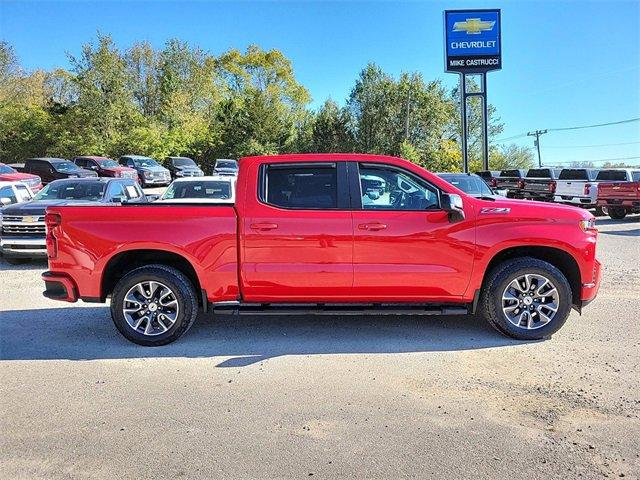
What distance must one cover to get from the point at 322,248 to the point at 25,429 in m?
2.79

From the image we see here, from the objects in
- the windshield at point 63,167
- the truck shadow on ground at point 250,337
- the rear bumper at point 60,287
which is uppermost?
the windshield at point 63,167

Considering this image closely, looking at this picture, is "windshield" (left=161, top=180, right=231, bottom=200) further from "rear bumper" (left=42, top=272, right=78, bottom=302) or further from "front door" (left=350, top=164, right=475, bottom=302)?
"front door" (left=350, top=164, right=475, bottom=302)

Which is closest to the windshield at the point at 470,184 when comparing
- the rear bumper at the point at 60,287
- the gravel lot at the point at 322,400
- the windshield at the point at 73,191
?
the gravel lot at the point at 322,400

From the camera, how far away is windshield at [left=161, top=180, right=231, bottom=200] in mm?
10773

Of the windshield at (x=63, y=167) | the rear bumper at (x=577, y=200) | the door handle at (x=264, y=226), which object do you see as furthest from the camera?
the windshield at (x=63, y=167)

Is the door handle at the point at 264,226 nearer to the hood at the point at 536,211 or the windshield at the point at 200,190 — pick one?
the hood at the point at 536,211

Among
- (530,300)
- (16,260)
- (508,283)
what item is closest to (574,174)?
(530,300)

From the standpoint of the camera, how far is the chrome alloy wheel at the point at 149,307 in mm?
4992

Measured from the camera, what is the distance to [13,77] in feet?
146

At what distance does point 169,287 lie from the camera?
4.98 meters

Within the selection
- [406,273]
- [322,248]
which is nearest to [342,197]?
[322,248]

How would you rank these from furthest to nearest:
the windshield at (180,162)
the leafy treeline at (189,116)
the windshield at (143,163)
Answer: the leafy treeline at (189,116)
the windshield at (180,162)
the windshield at (143,163)

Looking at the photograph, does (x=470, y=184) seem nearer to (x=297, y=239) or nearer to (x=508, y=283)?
(x=508, y=283)

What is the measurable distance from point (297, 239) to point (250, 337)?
122cm
